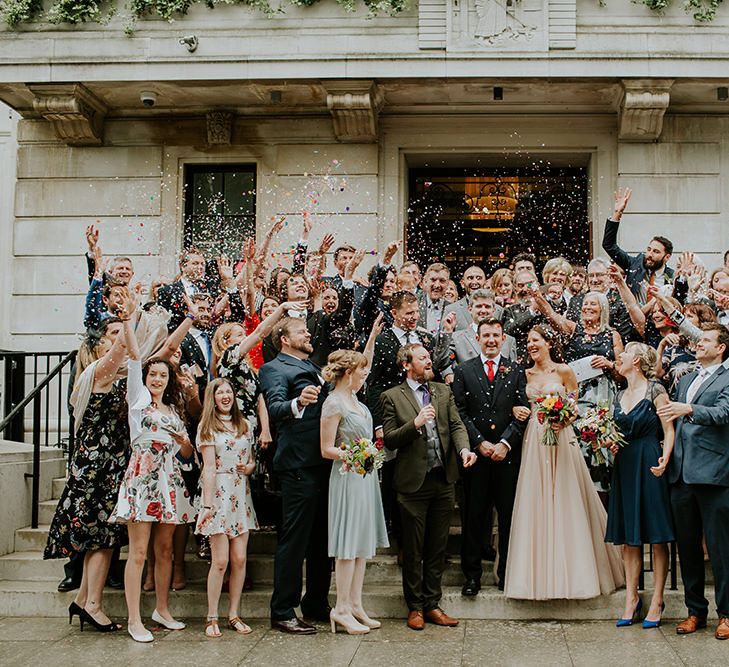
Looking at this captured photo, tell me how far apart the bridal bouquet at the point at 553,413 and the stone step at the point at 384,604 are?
1404mm

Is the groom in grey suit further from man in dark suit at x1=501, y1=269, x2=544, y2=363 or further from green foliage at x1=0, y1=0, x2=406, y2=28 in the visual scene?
green foliage at x1=0, y1=0, x2=406, y2=28

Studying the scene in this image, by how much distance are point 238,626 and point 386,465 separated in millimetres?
1871

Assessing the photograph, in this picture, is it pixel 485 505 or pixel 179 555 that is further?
pixel 179 555

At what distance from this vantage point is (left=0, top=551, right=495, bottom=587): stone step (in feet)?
28.6

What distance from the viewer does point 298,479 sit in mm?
8016

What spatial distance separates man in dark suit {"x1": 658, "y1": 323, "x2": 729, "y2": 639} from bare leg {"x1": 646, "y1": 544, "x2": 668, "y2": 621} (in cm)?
19

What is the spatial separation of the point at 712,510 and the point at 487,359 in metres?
2.31

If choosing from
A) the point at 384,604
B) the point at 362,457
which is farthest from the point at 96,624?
the point at 362,457

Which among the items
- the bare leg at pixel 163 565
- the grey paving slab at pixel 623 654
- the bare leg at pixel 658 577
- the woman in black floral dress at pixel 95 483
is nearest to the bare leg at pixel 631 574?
the bare leg at pixel 658 577

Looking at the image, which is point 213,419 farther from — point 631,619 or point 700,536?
point 700,536

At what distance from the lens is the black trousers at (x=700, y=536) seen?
296 inches

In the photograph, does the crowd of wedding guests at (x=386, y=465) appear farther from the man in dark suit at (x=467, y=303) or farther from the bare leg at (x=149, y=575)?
the man in dark suit at (x=467, y=303)

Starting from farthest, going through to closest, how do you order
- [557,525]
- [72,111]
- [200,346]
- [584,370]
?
[72,111] < [200,346] < [584,370] < [557,525]

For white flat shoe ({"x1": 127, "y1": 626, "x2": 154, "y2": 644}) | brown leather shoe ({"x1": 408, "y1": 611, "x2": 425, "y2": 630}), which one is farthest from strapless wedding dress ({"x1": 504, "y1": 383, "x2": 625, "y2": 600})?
white flat shoe ({"x1": 127, "y1": 626, "x2": 154, "y2": 644})
